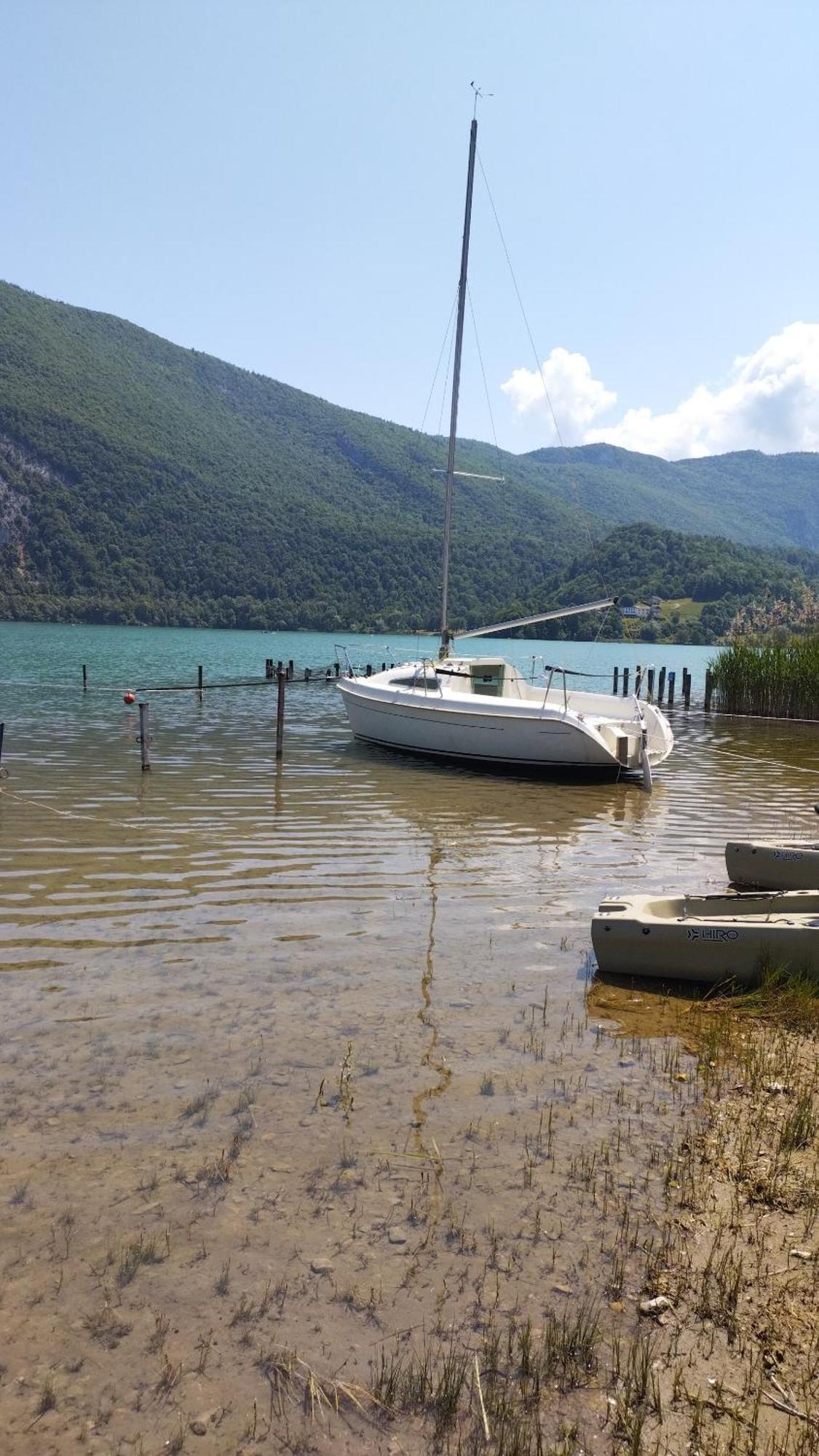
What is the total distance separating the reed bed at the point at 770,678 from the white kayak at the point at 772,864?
22.6 metres

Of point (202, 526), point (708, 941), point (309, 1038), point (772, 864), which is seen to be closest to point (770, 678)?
point (772, 864)

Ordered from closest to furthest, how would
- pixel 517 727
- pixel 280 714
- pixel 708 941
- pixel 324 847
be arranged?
1. pixel 708 941
2. pixel 324 847
3. pixel 517 727
4. pixel 280 714

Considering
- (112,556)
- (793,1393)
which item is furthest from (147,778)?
(112,556)

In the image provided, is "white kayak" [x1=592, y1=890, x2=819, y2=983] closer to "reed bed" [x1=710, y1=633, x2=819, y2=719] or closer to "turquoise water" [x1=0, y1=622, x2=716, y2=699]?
"turquoise water" [x1=0, y1=622, x2=716, y2=699]

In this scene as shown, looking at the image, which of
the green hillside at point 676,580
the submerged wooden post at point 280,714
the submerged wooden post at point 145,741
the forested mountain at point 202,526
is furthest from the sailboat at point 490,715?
the forested mountain at point 202,526

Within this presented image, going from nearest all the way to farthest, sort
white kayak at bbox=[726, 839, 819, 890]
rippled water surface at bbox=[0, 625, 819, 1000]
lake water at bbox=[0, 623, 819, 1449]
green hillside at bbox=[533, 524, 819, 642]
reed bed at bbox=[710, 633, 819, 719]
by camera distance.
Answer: lake water at bbox=[0, 623, 819, 1449], rippled water surface at bbox=[0, 625, 819, 1000], white kayak at bbox=[726, 839, 819, 890], reed bed at bbox=[710, 633, 819, 719], green hillside at bbox=[533, 524, 819, 642]

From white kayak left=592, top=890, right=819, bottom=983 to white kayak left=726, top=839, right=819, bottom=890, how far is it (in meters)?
2.09

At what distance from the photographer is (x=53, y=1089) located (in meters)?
5.43

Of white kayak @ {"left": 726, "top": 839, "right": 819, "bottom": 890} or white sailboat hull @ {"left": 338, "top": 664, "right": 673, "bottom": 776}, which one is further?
white sailboat hull @ {"left": 338, "top": 664, "right": 673, "bottom": 776}

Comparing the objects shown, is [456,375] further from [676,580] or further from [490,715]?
[676,580]

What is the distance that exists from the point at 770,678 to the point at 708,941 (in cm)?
2675

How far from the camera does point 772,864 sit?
9.98 meters

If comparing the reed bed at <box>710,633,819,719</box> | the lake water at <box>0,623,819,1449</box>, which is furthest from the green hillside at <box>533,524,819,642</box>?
the lake water at <box>0,623,819,1449</box>

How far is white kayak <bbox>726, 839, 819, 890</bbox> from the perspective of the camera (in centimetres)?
982
